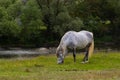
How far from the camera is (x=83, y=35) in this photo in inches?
1304

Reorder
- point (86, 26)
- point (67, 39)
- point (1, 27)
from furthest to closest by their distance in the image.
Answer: point (86, 26), point (1, 27), point (67, 39)

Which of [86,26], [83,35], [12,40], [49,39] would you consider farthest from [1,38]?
[83,35]

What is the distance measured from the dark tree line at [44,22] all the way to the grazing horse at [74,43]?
36.6 m

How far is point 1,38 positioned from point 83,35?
41818mm

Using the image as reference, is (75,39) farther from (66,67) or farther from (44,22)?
(44,22)

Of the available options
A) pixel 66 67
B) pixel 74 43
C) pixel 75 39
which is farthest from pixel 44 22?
pixel 66 67

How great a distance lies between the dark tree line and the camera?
232 feet

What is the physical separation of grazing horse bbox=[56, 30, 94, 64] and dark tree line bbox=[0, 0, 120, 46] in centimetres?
3658

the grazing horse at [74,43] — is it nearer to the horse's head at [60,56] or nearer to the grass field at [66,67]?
the horse's head at [60,56]

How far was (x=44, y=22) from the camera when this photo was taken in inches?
2928

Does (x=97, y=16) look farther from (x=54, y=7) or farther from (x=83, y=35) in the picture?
(x=83, y=35)

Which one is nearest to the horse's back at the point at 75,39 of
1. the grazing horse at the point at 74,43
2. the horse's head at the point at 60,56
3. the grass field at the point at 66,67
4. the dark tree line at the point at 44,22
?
the grazing horse at the point at 74,43

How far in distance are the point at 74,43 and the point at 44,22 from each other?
42.8 metres

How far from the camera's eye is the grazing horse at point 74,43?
103ft
